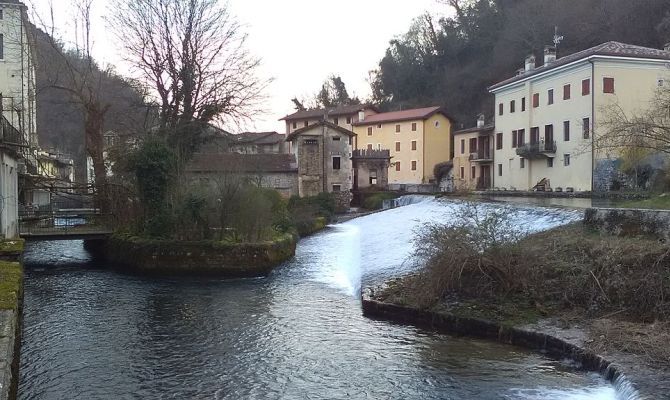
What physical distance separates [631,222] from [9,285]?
46.9 ft

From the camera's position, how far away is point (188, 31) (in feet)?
94.3

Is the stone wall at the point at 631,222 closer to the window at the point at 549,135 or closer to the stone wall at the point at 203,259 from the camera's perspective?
the stone wall at the point at 203,259

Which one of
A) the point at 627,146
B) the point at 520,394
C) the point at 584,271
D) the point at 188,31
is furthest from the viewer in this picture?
the point at 188,31

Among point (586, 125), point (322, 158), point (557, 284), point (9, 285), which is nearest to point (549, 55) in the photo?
point (586, 125)

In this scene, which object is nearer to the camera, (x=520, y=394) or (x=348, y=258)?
(x=520, y=394)

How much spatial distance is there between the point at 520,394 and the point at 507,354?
7.54 feet

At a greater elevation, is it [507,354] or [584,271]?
[584,271]

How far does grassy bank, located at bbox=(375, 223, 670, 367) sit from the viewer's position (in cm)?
1143

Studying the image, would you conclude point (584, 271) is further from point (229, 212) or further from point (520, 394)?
point (229, 212)

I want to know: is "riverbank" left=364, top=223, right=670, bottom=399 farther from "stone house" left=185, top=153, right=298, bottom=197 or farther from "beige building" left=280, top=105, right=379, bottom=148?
Answer: "beige building" left=280, top=105, right=379, bottom=148

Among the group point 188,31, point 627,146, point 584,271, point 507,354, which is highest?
point 188,31

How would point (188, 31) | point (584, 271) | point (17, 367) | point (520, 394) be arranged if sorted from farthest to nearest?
point (188, 31) < point (584, 271) < point (17, 367) < point (520, 394)

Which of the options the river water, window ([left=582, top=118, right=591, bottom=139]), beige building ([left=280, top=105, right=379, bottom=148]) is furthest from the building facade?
the river water

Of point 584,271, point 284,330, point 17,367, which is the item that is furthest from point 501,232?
point 17,367
